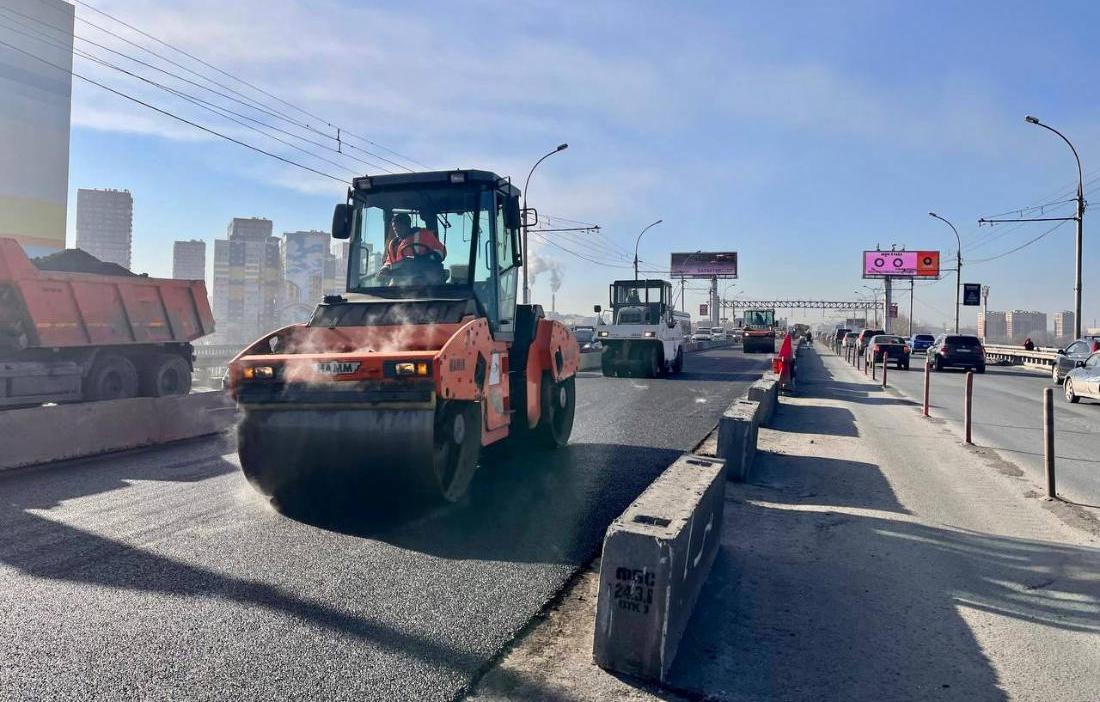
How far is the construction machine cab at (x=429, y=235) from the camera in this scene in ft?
24.8

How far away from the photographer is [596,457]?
9188mm

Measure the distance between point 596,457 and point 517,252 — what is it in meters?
2.63

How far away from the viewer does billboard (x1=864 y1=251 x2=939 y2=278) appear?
75938 mm

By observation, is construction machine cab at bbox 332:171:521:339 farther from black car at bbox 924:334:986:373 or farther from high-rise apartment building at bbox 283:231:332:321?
high-rise apartment building at bbox 283:231:332:321

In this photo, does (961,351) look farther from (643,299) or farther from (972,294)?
(972,294)

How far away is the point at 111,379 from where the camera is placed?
44.5ft

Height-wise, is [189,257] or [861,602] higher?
[189,257]

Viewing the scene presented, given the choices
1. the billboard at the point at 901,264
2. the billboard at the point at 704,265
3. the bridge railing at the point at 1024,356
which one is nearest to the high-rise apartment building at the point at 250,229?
the billboard at the point at 704,265

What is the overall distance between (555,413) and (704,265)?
87501 millimetres

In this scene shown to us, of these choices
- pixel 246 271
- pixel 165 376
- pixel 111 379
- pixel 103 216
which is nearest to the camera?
pixel 111 379

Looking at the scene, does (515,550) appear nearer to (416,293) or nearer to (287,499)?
(287,499)

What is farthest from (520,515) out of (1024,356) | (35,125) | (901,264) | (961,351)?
(901,264)

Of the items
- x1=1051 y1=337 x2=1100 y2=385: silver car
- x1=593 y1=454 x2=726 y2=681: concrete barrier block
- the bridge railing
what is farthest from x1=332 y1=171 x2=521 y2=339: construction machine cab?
the bridge railing

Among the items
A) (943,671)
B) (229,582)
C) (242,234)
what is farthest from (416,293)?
(242,234)
